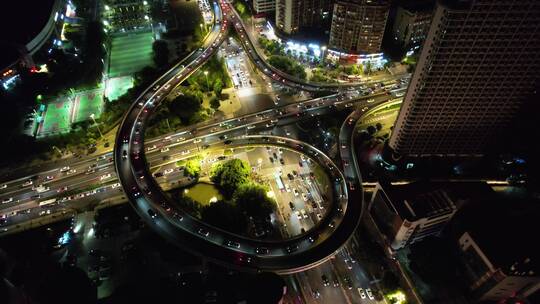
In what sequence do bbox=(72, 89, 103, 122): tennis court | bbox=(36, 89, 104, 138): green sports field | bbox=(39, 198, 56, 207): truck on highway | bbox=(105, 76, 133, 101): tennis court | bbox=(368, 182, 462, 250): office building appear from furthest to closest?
bbox=(105, 76, 133, 101): tennis court
bbox=(72, 89, 103, 122): tennis court
bbox=(36, 89, 104, 138): green sports field
bbox=(39, 198, 56, 207): truck on highway
bbox=(368, 182, 462, 250): office building

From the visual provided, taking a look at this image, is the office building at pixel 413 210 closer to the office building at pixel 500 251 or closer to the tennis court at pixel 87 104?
the office building at pixel 500 251

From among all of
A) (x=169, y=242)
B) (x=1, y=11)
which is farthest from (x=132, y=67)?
(x=169, y=242)

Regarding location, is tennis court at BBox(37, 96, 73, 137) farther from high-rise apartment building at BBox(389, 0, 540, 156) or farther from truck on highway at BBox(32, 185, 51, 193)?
high-rise apartment building at BBox(389, 0, 540, 156)

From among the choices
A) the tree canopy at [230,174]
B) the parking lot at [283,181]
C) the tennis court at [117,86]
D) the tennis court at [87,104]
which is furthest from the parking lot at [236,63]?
the tennis court at [87,104]

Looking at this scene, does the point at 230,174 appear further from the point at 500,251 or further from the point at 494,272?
the point at 500,251

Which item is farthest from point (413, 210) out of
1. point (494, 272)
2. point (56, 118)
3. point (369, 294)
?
point (56, 118)

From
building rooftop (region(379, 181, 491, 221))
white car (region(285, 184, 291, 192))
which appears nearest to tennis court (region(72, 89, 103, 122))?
white car (region(285, 184, 291, 192))
